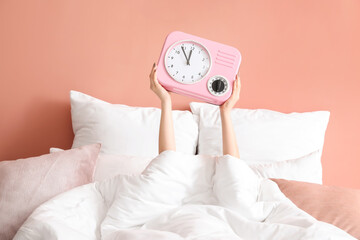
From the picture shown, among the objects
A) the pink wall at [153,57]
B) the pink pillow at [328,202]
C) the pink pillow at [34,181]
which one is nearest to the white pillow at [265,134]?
the pink wall at [153,57]

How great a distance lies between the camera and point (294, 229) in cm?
119

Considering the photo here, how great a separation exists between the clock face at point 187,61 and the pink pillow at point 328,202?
541 mm

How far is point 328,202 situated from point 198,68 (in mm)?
726

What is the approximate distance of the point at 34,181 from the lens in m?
1.52

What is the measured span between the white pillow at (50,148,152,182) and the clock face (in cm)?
39

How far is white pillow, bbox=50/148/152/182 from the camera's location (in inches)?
70.1

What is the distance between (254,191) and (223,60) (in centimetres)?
59

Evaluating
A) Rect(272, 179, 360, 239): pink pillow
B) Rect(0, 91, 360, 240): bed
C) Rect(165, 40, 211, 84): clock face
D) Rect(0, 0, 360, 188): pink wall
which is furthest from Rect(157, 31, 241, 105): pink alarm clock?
Rect(0, 0, 360, 188): pink wall

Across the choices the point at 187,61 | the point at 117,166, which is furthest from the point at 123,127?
the point at 187,61

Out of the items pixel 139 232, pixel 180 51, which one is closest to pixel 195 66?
pixel 180 51

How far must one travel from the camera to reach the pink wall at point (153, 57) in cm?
229

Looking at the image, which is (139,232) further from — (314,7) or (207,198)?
(314,7)

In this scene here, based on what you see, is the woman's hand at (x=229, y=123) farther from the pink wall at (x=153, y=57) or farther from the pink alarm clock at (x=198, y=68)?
the pink wall at (x=153, y=57)

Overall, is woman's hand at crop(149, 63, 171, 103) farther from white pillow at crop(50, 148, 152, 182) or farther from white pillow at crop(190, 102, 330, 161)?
white pillow at crop(190, 102, 330, 161)
